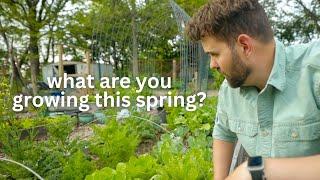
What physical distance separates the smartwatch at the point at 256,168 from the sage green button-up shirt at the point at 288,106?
325mm

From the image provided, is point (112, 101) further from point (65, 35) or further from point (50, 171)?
point (65, 35)

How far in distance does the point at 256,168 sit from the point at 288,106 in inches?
13.8

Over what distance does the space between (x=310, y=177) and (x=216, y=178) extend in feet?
1.96

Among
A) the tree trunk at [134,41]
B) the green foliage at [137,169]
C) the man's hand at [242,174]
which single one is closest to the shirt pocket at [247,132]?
the man's hand at [242,174]

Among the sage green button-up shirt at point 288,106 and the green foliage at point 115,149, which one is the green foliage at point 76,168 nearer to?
the green foliage at point 115,149

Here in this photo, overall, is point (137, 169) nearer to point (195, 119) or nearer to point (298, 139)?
point (298, 139)

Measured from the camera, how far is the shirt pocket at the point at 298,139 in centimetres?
104

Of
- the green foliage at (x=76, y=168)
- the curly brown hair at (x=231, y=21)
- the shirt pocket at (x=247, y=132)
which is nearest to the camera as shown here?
the curly brown hair at (x=231, y=21)

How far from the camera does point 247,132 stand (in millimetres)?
1194

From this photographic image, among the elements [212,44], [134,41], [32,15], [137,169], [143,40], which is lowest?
[137,169]

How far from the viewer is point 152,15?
9.05 metres

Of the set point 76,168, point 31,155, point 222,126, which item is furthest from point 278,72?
point 31,155

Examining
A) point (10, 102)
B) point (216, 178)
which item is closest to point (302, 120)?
point (216, 178)

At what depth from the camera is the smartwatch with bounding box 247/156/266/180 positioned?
0.75 m
